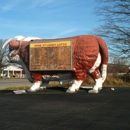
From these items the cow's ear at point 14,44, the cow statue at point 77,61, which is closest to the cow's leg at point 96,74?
the cow statue at point 77,61

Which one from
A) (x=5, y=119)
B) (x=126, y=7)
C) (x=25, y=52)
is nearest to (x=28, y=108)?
(x=5, y=119)

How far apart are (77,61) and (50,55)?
124 centimetres

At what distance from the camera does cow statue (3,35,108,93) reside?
35.2 feet

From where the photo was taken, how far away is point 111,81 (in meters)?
20.3

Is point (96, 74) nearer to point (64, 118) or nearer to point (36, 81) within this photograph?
point (36, 81)

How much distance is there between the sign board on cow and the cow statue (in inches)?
9.7

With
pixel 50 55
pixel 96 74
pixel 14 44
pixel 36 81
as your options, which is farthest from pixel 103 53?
pixel 14 44

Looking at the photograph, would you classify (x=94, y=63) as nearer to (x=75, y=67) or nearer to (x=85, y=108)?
(x=75, y=67)

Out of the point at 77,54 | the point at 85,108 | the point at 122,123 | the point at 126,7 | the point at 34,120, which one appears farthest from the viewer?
the point at 126,7

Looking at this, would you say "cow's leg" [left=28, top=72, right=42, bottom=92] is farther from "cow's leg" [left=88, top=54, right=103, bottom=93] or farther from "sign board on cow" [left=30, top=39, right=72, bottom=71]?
"cow's leg" [left=88, top=54, right=103, bottom=93]

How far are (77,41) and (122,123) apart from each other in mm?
6069

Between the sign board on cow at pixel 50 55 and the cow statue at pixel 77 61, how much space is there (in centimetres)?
25

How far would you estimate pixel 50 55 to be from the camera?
11.2 meters

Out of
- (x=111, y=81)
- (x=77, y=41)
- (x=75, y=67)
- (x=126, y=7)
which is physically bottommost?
(x=111, y=81)
